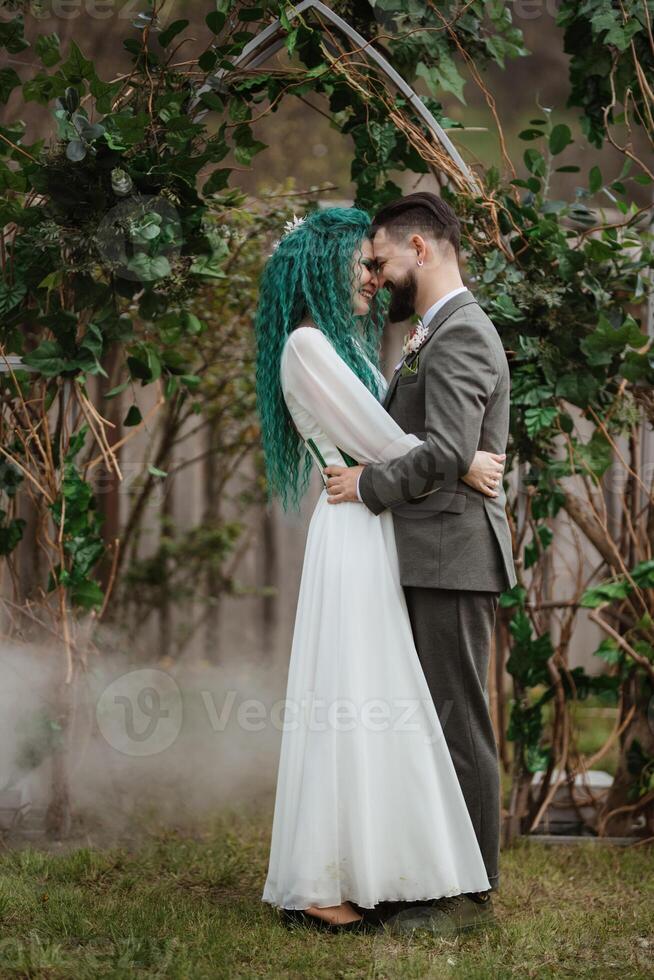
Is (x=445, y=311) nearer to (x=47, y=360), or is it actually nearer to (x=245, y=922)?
(x=47, y=360)

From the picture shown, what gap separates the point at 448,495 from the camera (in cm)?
234

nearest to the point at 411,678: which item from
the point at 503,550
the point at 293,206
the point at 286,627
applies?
the point at 503,550

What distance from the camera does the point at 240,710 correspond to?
14.3 ft

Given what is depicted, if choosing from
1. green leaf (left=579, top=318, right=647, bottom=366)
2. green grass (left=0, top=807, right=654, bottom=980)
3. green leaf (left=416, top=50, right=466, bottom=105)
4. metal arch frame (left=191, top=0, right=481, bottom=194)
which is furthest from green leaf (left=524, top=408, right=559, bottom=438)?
green grass (left=0, top=807, right=654, bottom=980)

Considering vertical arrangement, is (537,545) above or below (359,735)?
above

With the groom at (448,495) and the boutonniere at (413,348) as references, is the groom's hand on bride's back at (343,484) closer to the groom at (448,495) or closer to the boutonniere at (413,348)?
the groom at (448,495)

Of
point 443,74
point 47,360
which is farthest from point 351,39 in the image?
point 47,360

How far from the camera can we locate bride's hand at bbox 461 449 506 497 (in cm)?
234

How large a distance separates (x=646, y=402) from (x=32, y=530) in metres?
1.92

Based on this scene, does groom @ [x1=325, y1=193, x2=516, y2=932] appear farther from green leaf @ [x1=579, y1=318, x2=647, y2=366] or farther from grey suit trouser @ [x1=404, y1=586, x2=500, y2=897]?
green leaf @ [x1=579, y1=318, x2=647, y2=366]

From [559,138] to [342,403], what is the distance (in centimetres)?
107

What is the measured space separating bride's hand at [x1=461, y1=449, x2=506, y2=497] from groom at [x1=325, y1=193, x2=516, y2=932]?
0.03 m

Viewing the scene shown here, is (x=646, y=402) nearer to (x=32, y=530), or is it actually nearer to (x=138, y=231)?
(x=138, y=231)

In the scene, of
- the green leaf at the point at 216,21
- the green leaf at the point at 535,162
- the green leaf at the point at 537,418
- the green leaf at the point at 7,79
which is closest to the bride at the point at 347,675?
the green leaf at the point at 537,418
